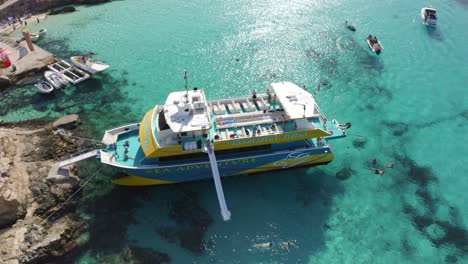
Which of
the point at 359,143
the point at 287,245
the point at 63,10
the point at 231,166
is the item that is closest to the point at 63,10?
the point at 63,10

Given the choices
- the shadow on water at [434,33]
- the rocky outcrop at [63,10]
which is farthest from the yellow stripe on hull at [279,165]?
the rocky outcrop at [63,10]

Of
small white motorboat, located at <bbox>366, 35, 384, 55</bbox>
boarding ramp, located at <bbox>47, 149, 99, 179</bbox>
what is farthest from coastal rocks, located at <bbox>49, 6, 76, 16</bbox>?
small white motorboat, located at <bbox>366, 35, 384, 55</bbox>

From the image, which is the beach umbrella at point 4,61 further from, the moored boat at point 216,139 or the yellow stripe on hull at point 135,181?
the yellow stripe on hull at point 135,181

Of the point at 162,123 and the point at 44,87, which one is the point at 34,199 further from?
the point at 44,87

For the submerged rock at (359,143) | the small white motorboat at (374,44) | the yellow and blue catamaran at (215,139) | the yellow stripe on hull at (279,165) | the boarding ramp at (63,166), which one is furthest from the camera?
the small white motorboat at (374,44)

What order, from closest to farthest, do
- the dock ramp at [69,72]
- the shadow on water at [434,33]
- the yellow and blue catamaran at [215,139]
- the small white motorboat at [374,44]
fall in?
the yellow and blue catamaran at [215,139]
the dock ramp at [69,72]
the small white motorboat at [374,44]
the shadow on water at [434,33]

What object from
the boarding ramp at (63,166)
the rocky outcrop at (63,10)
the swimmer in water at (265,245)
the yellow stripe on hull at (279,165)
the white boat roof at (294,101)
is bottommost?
the swimmer in water at (265,245)

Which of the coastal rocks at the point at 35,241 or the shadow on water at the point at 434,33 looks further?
the shadow on water at the point at 434,33
